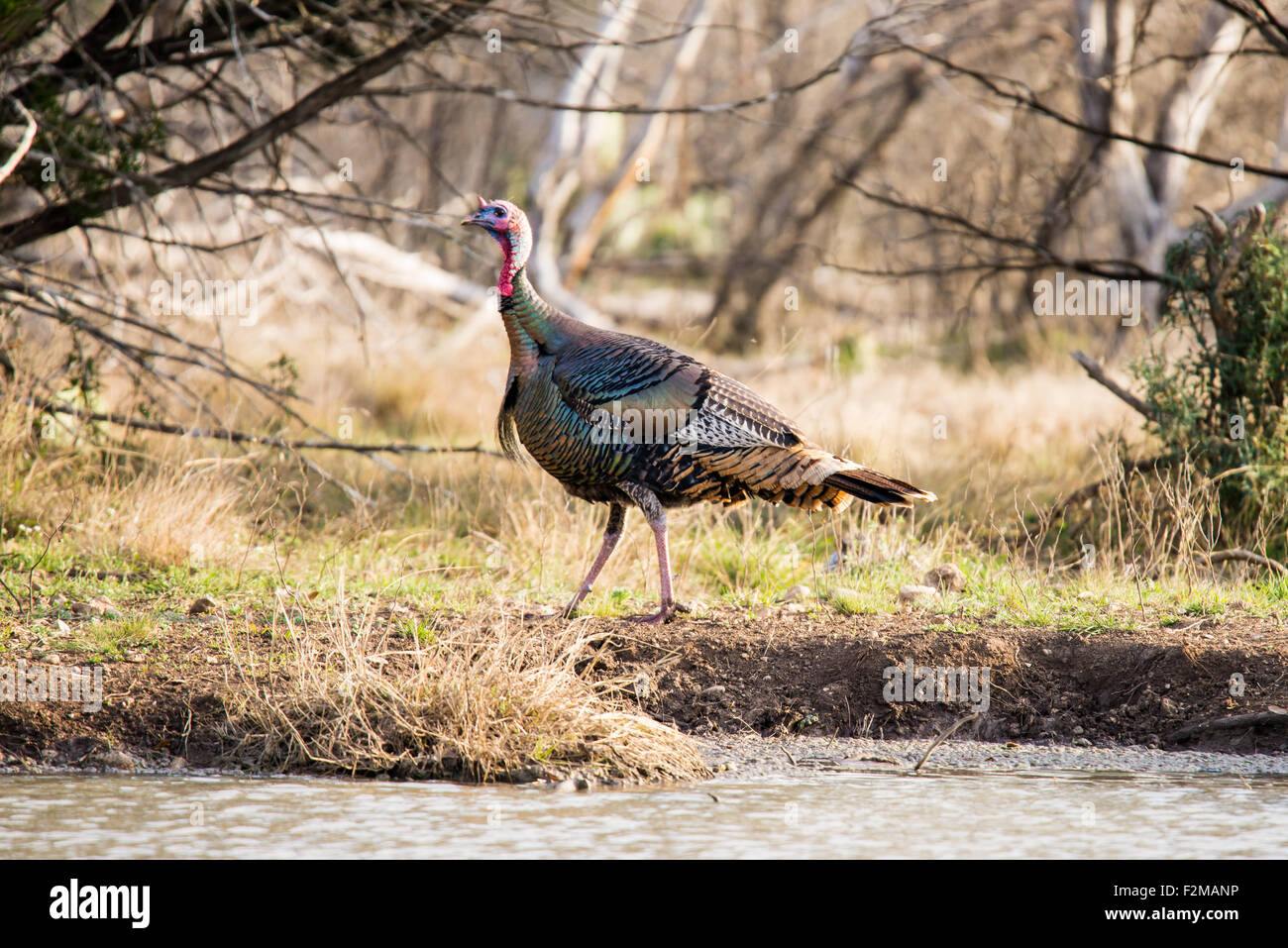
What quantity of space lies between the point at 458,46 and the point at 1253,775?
45.2 ft

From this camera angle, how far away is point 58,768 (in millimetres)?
4992

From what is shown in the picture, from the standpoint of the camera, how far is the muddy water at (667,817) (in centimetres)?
416

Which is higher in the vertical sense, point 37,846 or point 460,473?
point 460,473

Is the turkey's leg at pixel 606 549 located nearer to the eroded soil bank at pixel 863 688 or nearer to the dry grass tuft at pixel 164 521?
the eroded soil bank at pixel 863 688

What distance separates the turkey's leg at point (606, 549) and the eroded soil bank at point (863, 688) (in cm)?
15

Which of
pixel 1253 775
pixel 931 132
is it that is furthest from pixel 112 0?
pixel 931 132

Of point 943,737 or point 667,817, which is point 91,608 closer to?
point 667,817

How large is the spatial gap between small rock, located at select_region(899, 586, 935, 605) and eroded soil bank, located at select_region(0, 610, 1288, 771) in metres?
0.59

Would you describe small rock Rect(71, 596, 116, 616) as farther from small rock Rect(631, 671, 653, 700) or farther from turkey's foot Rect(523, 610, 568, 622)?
small rock Rect(631, 671, 653, 700)

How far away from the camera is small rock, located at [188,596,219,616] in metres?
6.13

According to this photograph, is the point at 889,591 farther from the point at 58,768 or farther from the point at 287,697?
the point at 58,768

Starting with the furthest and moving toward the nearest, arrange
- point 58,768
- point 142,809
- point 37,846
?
point 58,768, point 142,809, point 37,846

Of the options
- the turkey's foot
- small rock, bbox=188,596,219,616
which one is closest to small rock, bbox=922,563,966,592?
the turkey's foot

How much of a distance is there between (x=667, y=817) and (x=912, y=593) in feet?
8.20
